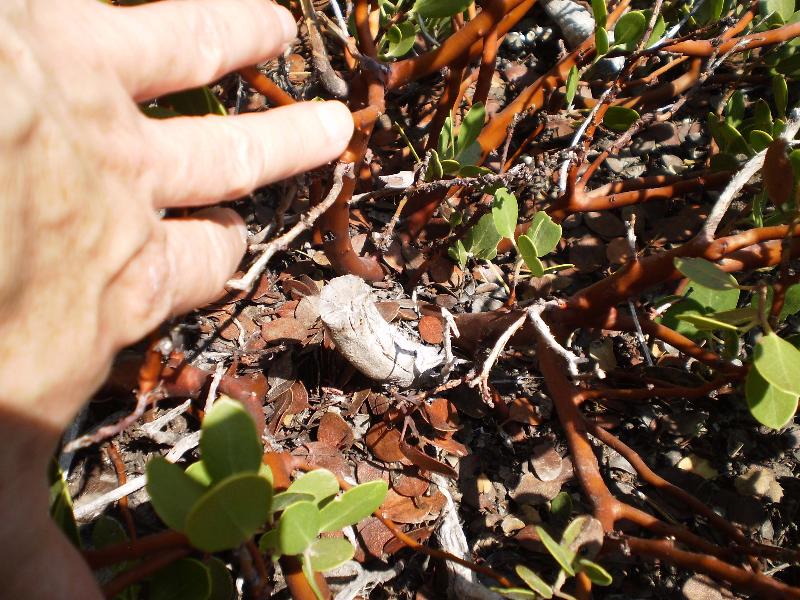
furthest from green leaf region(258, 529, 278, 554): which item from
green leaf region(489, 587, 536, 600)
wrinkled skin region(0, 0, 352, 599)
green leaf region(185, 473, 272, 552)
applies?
green leaf region(489, 587, 536, 600)

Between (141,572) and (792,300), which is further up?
(792,300)

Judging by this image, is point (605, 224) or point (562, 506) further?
point (605, 224)

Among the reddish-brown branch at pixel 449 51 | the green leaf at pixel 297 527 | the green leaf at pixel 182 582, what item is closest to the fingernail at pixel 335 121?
the reddish-brown branch at pixel 449 51

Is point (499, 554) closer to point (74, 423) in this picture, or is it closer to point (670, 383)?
point (670, 383)

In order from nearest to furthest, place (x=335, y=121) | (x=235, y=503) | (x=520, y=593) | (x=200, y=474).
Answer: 1. (x=235, y=503)
2. (x=200, y=474)
3. (x=520, y=593)
4. (x=335, y=121)

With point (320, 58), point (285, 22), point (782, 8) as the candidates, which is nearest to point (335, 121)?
point (285, 22)

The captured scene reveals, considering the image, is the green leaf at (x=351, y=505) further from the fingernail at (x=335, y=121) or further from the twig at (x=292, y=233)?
the fingernail at (x=335, y=121)

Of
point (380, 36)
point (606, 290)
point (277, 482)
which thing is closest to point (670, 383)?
point (606, 290)

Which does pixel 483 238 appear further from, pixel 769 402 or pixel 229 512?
pixel 229 512
